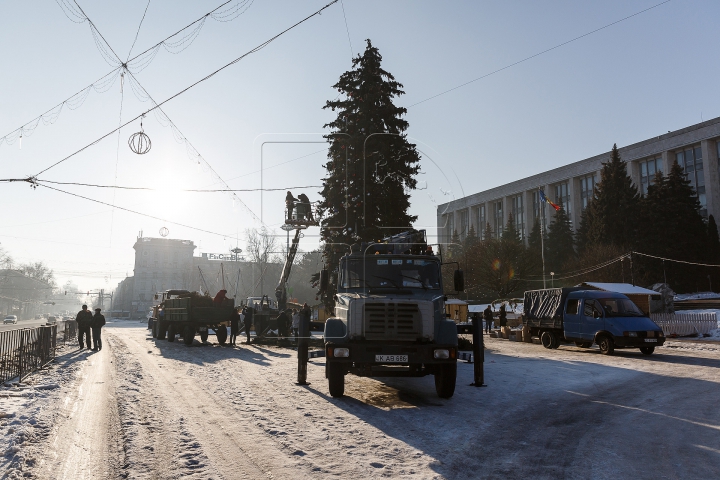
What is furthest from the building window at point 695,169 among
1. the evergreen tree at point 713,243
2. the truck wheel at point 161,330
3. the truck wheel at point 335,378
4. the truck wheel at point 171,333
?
the truck wheel at point 335,378

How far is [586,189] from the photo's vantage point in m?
79.1

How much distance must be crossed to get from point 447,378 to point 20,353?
10.6 metres

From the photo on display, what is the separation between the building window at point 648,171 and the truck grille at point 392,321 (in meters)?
70.2

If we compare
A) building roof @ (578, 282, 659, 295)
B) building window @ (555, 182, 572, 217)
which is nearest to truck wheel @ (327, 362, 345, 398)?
building roof @ (578, 282, 659, 295)

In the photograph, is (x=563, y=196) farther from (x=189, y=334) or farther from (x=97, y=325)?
(x=97, y=325)

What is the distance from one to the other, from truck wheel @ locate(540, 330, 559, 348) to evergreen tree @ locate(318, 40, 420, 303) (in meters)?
8.50

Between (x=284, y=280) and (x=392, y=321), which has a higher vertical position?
(x=284, y=280)

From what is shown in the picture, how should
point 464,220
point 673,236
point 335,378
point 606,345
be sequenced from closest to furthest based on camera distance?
point 335,378, point 606,345, point 673,236, point 464,220

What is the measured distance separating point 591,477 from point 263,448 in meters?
3.64

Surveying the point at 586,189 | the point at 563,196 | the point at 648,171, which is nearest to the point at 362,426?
the point at 648,171

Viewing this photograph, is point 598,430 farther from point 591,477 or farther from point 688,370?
point 688,370

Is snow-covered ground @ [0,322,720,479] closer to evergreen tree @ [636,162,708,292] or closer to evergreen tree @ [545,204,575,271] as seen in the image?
evergreen tree @ [636,162,708,292]

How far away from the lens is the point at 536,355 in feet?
61.8

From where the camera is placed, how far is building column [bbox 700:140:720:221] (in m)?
60.2
